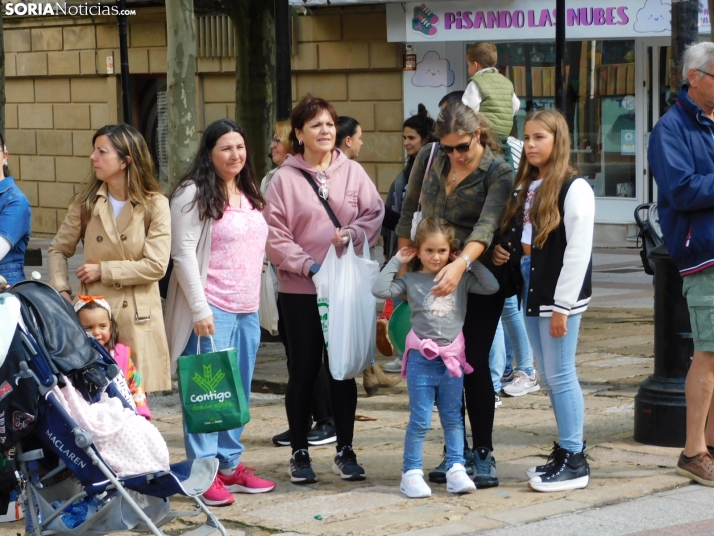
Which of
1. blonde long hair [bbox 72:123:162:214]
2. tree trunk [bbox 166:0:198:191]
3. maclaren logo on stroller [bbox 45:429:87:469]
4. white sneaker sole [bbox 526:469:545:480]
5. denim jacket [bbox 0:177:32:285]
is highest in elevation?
tree trunk [bbox 166:0:198:191]

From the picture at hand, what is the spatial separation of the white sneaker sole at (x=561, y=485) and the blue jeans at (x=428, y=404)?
372 millimetres

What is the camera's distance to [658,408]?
650 centimetres

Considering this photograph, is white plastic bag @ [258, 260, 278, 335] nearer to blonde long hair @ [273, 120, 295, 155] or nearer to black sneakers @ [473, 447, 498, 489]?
blonde long hair @ [273, 120, 295, 155]

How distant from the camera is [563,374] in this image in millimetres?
5762

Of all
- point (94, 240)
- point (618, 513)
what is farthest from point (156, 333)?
point (618, 513)

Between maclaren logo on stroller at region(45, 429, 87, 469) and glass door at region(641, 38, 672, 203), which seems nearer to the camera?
maclaren logo on stroller at region(45, 429, 87, 469)

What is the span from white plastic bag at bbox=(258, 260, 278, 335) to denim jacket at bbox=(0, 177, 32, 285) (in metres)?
2.00

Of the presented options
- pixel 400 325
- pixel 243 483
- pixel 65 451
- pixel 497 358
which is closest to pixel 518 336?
pixel 497 358

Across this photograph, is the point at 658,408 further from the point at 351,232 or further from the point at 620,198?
Answer: the point at 620,198

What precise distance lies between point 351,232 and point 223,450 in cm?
126

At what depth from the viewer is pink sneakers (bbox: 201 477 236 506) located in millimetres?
5730

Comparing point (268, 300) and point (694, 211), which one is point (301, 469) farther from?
point (694, 211)

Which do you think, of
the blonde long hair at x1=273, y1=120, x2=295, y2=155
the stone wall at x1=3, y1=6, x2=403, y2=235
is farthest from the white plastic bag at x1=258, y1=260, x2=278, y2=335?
the stone wall at x1=3, y1=6, x2=403, y2=235

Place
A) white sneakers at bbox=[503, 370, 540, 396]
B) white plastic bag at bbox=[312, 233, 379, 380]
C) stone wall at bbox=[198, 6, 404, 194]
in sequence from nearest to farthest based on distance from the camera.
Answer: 1. white plastic bag at bbox=[312, 233, 379, 380]
2. white sneakers at bbox=[503, 370, 540, 396]
3. stone wall at bbox=[198, 6, 404, 194]
